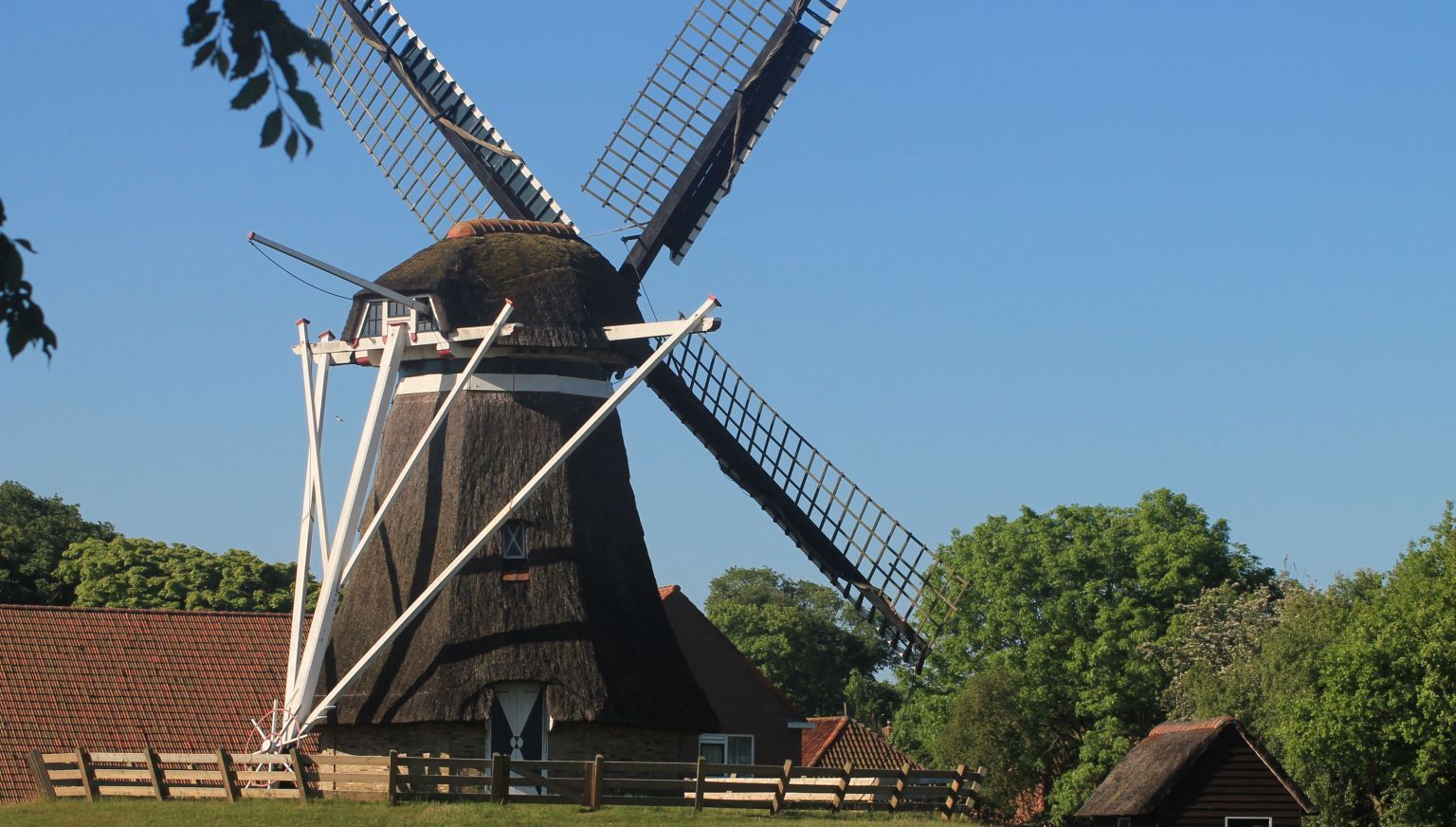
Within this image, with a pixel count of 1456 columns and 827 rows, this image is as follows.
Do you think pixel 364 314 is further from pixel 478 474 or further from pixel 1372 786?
pixel 1372 786

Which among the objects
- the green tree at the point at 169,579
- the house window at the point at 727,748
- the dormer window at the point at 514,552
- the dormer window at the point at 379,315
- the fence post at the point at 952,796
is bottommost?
the fence post at the point at 952,796

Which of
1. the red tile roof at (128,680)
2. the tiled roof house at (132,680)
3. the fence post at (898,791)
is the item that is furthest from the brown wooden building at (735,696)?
the fence post at (898,791)

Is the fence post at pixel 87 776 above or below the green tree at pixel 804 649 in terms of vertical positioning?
below

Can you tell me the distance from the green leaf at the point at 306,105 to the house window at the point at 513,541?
1775 centimetres

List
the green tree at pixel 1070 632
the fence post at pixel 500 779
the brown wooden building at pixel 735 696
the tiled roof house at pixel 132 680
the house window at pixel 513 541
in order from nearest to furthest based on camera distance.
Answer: the fence post at pixel 500 779 < the house window at pixel 513 541 < the tiled roof house at pixel 132 680 < the brown wooden building at pixel 735 696 < the green tree at pixel 1070 632

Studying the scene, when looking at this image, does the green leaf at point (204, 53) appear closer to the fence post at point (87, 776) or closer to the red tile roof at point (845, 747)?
the fence post at point (87, 776)

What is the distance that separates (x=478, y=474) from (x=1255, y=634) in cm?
2476

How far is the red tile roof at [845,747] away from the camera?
1781 inches

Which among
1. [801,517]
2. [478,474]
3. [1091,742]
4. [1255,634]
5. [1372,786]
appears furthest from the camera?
[1091,742]

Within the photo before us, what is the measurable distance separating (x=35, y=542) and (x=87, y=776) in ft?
91.2

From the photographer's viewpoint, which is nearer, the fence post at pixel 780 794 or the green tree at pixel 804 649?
the fence post at pixel 780 794

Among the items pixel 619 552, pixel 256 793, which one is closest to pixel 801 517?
pixel 619 552

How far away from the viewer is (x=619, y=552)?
81.5 feet

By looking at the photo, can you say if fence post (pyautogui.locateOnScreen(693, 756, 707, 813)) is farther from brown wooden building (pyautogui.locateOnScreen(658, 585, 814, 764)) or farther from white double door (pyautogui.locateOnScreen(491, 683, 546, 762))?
brown wooden building (pyautogui.locateOnScreen(658, 585, 814, 764))
